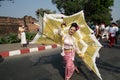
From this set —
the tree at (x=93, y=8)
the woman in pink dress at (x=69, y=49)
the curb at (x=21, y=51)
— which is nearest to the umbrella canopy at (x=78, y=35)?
the woman in pink dress at (x=69, y=49)

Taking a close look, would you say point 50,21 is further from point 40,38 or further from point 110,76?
point 110,76

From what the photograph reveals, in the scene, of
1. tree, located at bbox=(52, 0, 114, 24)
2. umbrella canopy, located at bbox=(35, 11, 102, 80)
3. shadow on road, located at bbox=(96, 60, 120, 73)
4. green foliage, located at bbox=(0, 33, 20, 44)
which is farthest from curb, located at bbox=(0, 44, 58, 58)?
tree, located at bbox=(52, 0, 114, 24)

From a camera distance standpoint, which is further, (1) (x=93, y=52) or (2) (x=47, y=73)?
(2) (x=47, y=73)

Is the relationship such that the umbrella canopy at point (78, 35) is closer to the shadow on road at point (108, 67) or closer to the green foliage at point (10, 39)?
the shadow on road at point (108, 67)

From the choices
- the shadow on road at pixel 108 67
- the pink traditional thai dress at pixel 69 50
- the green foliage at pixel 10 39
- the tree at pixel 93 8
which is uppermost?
the tree at pixel 93 8

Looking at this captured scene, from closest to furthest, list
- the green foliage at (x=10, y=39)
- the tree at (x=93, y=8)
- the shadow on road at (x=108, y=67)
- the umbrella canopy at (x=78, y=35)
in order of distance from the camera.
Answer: the umbrella canopy at (x=78, y=35), the shadow on road at (x=108, y=67), the green foliage at (x=10, y=39), the tree at (x=93, y=8)

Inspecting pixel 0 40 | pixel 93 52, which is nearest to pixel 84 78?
pixel 93 52

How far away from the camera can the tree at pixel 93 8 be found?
5178 centimetres

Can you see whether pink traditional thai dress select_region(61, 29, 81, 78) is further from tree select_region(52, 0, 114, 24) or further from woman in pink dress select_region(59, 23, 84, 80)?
tree select_region(52, 0, 114, 24)

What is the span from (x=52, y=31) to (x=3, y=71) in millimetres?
2373

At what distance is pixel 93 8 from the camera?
52469 millimetres

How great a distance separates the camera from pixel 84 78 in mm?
8031

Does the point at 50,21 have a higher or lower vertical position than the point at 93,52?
higher

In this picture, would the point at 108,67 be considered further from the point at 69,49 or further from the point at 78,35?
the point at 69,49
